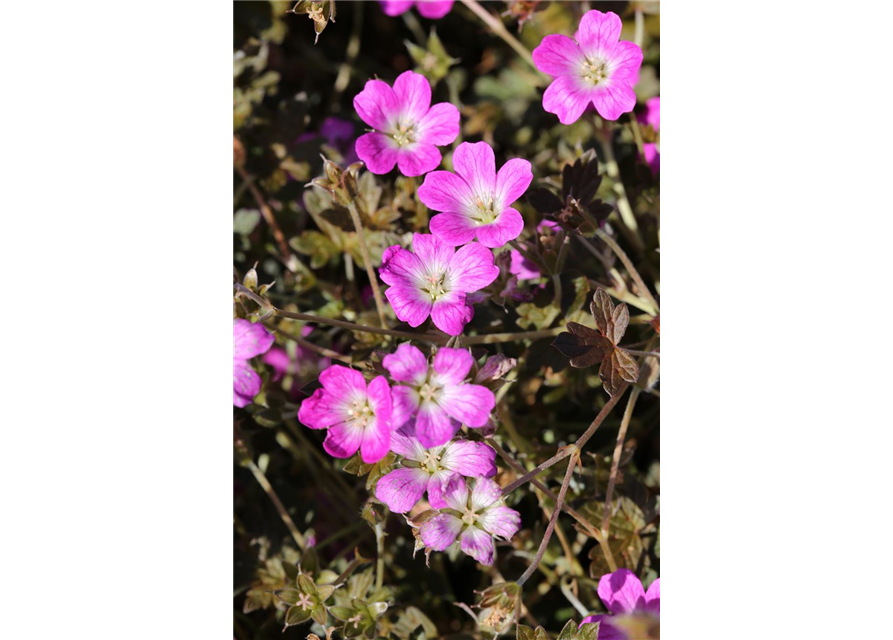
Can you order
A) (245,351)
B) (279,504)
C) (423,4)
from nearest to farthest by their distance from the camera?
1. (245,351)
2. (279,504)
3. (423,4)

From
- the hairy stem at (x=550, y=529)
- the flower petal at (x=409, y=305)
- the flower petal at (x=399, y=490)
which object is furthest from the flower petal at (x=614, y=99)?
the flower petal at (x=399, y=490)

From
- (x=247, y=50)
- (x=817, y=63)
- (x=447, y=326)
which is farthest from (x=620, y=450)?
(x=247, y=50)

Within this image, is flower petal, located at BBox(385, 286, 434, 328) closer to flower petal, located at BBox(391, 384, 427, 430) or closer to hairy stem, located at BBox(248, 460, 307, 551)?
flower petal, located at BBox(391, 384, 427, 430)

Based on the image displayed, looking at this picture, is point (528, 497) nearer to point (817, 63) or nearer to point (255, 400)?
point (255, 400)

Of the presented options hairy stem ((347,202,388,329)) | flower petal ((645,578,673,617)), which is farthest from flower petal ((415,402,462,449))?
flower petal ((645,578,673,617))

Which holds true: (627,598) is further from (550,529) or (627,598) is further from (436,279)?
(436,279)

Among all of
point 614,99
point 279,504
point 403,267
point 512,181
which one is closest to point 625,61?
point 614,99

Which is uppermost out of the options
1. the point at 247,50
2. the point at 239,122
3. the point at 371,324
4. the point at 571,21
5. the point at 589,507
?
the point at 571,21

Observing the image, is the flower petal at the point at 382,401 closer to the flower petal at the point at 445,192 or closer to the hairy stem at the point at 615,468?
the flower petal at the point at 445,192
